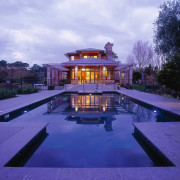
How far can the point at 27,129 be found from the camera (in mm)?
3885

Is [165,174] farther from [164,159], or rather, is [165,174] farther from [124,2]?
[124,2]

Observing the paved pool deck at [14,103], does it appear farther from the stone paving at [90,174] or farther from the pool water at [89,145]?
the stone paving at [90,174]

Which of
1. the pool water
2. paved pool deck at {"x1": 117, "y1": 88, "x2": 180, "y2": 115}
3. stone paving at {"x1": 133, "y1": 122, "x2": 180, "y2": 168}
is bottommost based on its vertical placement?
the pool water

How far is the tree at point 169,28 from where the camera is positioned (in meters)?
14.2

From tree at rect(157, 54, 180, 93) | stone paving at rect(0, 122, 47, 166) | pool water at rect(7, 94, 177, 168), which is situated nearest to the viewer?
stone paving at rect(0, 122, 47, 166)

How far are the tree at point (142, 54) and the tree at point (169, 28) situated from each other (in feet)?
51.5

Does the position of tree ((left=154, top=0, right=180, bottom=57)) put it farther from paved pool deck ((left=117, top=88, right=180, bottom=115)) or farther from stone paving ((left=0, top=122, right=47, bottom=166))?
stone paving ((left=0, top=122, right=47, bottom=166))

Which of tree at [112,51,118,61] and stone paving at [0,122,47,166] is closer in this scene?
stone paving at [0,122,47,166]

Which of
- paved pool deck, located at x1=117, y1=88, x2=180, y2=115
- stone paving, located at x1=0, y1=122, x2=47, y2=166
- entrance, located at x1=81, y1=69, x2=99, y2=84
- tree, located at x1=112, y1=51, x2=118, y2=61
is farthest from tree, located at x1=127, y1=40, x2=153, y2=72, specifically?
stone paving, located at x1=0, y1=122, x2=47, y2=166

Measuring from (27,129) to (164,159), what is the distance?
3491 mm

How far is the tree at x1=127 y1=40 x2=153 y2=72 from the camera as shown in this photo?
30.6 meters

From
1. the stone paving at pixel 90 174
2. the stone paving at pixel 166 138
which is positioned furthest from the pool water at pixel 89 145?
the stone paving at pixel 90 174

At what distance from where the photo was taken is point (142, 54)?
31.4m

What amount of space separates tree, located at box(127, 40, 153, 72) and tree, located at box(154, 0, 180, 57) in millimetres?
15686
